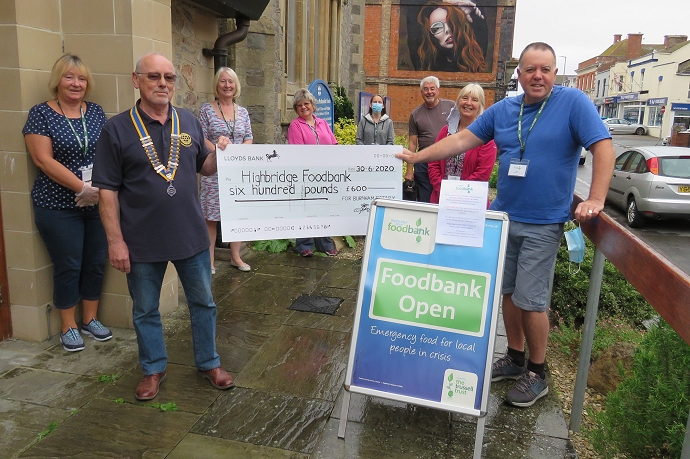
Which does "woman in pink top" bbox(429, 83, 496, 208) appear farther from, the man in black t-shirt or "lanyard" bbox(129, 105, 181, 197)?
"lanyard" bbox(129, 105, 181, 197)

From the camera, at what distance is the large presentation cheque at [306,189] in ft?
12.9

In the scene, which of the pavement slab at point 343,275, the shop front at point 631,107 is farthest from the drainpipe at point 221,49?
the shop front at point 631,107

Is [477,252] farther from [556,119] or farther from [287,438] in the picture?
[287,438]

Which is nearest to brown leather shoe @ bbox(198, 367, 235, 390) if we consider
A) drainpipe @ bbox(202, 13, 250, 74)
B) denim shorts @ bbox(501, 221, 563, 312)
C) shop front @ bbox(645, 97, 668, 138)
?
denim shorts @ bbox(501, 221, 563, 312)

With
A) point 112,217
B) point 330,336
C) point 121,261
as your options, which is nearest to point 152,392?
point 121,261

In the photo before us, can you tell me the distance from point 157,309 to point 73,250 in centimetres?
99

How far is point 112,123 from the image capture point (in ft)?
9.89

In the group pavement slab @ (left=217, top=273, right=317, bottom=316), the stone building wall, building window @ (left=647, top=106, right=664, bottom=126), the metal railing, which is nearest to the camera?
the metal railing

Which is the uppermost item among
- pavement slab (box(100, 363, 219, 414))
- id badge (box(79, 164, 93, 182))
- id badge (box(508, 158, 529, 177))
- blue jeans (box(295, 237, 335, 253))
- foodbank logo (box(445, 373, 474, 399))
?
id badge (box(508, 158, 529, 177))

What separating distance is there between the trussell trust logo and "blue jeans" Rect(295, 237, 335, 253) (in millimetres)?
3794

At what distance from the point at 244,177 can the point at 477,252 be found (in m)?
1.80

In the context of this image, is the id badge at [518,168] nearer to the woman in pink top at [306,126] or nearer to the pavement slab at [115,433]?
the pavement slab at [115,433]

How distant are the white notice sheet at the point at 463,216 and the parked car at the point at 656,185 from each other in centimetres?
998

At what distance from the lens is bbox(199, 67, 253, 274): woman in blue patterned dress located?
17.4 ft
